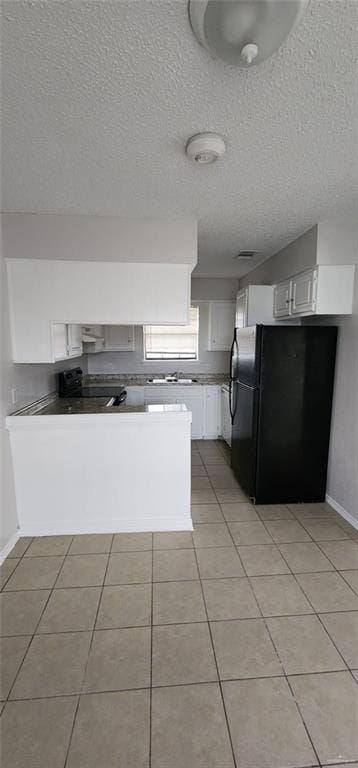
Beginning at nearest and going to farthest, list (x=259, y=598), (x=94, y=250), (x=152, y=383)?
1. (x=259, y=598)
2. (x=94, y=250)
3. (x=152, y=383)

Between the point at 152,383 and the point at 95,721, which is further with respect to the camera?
the point at 152,383

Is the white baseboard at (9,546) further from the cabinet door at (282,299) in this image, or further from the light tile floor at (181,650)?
the cabinet door at (282,299)

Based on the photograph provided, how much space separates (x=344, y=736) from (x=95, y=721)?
0.98 meters

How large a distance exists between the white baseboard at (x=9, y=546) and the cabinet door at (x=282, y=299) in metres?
3.02

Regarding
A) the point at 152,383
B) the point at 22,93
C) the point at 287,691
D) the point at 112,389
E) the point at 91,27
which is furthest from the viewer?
the point at 152,383

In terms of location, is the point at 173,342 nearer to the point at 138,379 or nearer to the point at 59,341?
the point at 138,379

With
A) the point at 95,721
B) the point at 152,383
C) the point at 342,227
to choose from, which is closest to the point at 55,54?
the point at 342,227

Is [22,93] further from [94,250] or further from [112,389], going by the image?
[112,389]

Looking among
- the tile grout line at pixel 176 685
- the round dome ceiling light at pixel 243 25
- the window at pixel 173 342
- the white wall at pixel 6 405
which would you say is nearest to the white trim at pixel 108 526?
the white wall at pixel 6 405

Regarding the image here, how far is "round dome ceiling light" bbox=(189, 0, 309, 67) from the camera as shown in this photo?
846 mm

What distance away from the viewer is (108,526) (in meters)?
2.57

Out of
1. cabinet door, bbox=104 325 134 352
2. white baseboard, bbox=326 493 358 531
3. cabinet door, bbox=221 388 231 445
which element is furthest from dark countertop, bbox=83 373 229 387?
white baseboard, bbox=326 493 358 531

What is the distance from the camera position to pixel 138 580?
6.68 feet

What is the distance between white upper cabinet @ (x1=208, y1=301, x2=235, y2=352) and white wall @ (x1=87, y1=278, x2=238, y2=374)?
0.08 m
